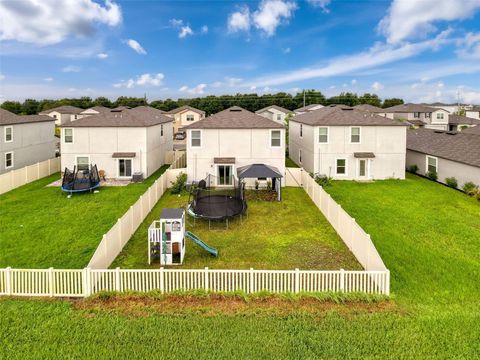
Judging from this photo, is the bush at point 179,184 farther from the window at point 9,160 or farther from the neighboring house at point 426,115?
the neighboring house at point 426,115

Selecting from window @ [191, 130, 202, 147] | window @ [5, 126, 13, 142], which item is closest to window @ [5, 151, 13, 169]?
window @ [5, 126, 13, 142]

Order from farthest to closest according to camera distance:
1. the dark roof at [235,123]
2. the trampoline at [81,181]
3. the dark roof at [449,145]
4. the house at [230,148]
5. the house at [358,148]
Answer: the house at [358,148]
the house at [230,148]
the dark roof at [235,123]
the dark roof at [449,145]
the trampoline at [81,181]

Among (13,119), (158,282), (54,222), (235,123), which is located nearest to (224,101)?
(13,119)

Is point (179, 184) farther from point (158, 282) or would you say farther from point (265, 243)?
point (158, 282)

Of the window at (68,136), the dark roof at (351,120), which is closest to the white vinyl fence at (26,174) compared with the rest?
the window at (68,136)

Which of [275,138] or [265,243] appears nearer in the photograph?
[265,243]

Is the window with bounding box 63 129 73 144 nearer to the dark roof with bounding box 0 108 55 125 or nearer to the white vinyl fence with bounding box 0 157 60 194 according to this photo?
the white vinyl fence with bounding box 0 157 60 194

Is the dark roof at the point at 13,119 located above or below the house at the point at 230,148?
above
